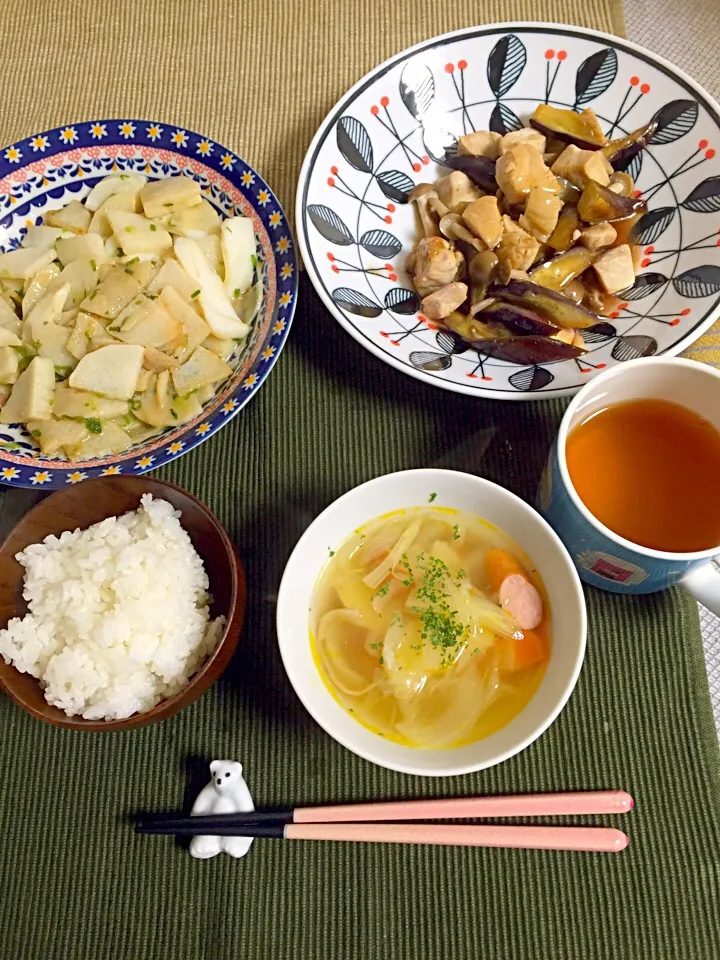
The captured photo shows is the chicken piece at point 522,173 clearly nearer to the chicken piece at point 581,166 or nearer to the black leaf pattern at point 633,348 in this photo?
the chicken piece at point 581,166

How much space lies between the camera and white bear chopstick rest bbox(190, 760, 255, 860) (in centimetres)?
102

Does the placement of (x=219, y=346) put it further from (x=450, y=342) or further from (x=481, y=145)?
(x=481, y=145)

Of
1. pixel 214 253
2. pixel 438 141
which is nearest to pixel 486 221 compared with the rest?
pixel 438 141

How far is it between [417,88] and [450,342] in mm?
547

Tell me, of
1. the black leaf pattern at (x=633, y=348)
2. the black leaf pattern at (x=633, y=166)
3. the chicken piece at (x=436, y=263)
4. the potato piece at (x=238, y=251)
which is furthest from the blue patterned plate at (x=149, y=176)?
the black leaf pattern at (x=633, y=166)

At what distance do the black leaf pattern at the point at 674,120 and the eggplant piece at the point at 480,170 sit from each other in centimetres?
30

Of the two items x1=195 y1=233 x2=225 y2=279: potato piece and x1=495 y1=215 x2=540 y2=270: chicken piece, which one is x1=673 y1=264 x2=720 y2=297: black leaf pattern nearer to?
x1=495 y1=215 x2=540 y2=270: chicken piece

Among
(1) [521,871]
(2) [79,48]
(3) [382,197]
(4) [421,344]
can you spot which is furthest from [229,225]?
(1) [521,871]

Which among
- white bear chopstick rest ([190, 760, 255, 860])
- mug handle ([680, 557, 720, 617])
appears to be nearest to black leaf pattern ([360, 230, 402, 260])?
mug handle ([680, 557, 720, 617])

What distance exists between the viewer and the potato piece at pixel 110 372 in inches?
48.9

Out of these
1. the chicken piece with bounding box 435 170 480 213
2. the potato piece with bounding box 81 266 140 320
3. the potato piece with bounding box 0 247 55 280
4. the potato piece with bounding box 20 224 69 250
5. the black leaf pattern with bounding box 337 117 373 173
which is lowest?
the potato piece with bounding box 0 247 55 280

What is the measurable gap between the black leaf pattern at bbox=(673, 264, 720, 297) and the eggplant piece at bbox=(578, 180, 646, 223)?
6.2 inches

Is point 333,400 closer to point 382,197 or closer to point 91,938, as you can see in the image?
point 382,197

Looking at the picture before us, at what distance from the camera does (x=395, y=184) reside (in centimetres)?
139
